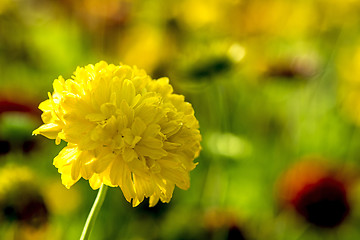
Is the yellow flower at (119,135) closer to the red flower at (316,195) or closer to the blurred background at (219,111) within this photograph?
the blurred background at (219,111)

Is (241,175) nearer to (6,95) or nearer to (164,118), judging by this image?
(6,95)

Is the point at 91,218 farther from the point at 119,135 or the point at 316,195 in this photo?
the point at 316,195

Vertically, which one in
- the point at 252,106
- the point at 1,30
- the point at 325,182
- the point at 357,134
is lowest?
the point at 357,134

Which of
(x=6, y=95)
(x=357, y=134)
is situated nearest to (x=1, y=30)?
(x=6, y=95)

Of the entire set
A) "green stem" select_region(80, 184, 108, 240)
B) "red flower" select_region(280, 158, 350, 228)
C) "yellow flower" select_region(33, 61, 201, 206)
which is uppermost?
"yellow flower" select_region(33, 61, 201, 206)

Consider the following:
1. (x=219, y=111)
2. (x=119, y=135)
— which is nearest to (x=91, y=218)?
(x=119, y=135)

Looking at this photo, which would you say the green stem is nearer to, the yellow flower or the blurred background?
the yellow flower

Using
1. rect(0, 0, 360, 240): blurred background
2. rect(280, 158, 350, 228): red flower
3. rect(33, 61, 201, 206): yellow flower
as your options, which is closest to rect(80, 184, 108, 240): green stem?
rect(33, 61, 201, 206): yellow flower
